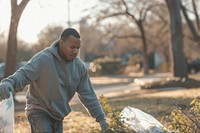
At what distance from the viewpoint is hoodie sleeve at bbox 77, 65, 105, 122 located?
5.09 m

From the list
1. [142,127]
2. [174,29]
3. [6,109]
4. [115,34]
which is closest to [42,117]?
[6,109]

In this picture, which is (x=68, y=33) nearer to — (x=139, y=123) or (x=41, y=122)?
(x=41, y=122)

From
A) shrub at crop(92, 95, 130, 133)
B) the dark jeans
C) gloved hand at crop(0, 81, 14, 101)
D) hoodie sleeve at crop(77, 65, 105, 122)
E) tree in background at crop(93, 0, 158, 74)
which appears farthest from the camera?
tree in background at crop(93, 0, 158, 74)

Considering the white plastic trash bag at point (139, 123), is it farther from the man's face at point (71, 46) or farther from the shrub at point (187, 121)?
the man's face at point (71, 46)

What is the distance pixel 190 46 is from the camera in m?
51.9

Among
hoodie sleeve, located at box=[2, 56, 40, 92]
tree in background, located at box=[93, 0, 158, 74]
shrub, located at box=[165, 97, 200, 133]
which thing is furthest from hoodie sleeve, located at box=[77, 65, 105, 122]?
tree in background, located at box=[93, 0, 158, 74]

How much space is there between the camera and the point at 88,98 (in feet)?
16.9

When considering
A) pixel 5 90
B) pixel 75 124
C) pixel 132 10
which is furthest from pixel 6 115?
pixel 132 10

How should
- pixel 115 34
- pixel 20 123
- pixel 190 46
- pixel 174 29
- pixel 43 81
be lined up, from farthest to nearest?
pixel 190 46 < pixel 115 34 < pixel 174 29 < pixel 20 123 < pixel 43 81

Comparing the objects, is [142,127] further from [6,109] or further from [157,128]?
[6,109]

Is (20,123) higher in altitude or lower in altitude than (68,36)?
lower

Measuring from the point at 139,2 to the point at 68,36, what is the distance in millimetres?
36591

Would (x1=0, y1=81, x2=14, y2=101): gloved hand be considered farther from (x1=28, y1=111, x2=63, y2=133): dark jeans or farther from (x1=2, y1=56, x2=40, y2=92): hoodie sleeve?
(x1=28, y1=111, x2=63, y2=133): dark jeans

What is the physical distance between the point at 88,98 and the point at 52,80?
1.94 feet
